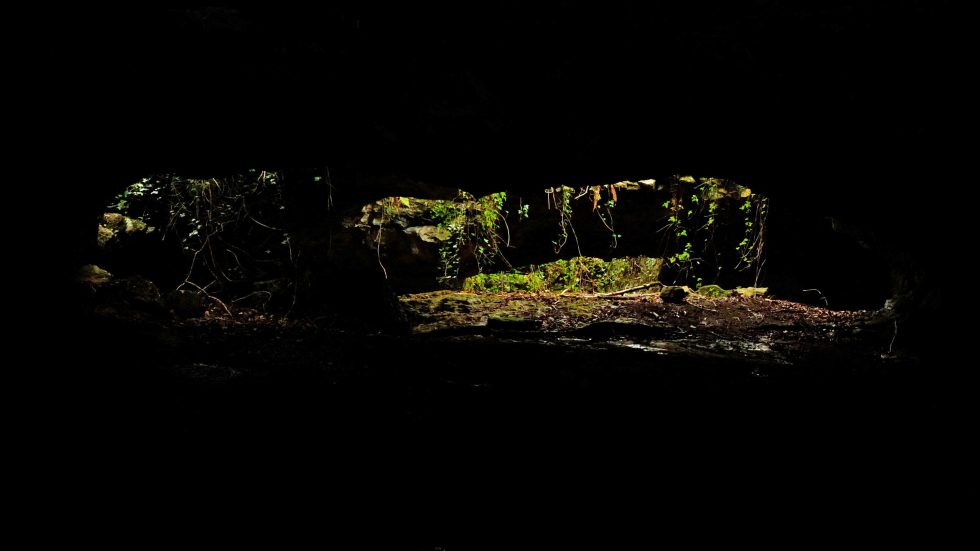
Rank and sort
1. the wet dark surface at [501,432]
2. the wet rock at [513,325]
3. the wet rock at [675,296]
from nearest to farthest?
the wet dark surface at [501,432] → the wet rock at [513,325] → the wet rock at [675,296]

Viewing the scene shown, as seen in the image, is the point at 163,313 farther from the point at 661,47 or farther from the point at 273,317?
the point at 661,47

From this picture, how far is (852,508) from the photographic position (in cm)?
219

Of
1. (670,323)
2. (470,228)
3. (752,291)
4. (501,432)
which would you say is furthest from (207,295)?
(752,291)

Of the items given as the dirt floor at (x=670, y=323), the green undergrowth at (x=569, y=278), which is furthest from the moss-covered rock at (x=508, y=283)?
the dirt floor at (x=670, y=323)

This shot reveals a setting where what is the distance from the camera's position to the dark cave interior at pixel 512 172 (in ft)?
7.99

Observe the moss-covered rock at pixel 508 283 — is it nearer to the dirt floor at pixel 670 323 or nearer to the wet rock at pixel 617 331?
the dirt floor at pixel 670 323

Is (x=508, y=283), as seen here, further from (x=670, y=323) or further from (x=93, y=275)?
(x=93, y=275)

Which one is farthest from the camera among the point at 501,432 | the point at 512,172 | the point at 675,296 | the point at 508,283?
the point at 508,283

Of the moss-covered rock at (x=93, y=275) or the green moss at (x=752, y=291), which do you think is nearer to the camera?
the moss-covered rock at (x=93, y=275)

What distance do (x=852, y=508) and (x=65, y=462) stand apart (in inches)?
126

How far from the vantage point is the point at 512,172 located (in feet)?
12.6

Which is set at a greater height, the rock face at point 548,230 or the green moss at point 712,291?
the rock face at point 548,230

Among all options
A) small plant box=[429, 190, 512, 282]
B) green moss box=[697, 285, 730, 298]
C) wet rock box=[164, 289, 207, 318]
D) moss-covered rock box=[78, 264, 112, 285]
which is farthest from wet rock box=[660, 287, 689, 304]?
moss-covered rock box=[78, 264, 112, 285]

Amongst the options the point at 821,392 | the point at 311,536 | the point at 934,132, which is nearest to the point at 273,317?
the point at 311,536
